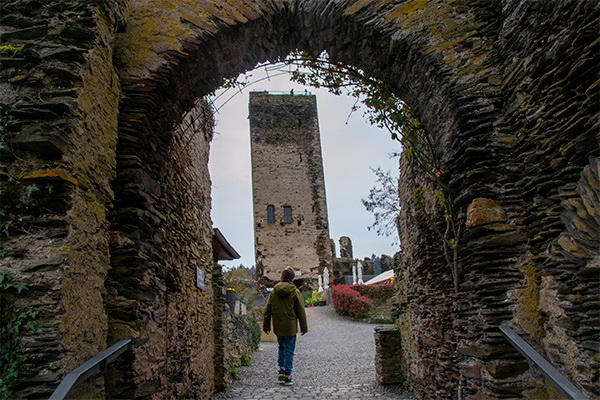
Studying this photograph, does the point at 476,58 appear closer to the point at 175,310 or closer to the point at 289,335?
the point at 175,310

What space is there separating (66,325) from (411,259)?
12.6 ft

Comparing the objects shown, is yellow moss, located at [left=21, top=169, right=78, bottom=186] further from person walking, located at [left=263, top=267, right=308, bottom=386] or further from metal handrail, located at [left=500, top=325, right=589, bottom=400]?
person walking, located at [left=263, top=267, right=308, bottom=386]

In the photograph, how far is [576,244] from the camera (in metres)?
2.00

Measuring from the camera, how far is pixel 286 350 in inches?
203

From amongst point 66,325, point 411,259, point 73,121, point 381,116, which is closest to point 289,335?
point 411,259

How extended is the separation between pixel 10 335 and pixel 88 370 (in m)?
0.40

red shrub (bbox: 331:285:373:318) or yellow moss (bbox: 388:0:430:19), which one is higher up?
yellow moss (bbox: 388:0:430:19)

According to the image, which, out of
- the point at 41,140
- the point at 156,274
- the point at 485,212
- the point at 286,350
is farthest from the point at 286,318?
the point at 41,140

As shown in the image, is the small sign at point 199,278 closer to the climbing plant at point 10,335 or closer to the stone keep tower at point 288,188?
the climbing plant at point 10,335

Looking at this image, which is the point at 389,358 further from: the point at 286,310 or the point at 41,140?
the point at 41,140

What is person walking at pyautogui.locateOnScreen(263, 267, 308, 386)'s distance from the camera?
16.7 ft

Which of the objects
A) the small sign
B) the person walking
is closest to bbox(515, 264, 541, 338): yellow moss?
the person walking

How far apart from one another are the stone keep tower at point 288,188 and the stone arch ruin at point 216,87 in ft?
50.5

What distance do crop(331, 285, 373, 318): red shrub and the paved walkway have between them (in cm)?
135
